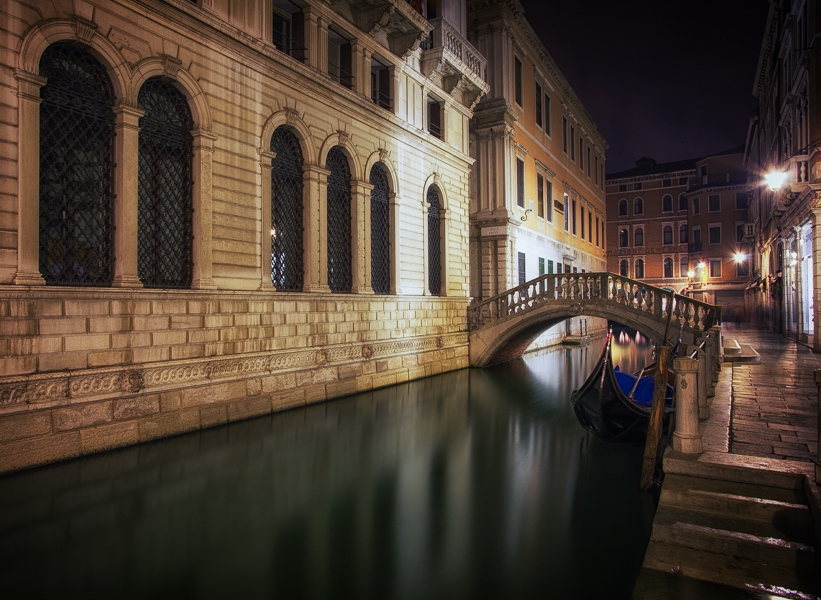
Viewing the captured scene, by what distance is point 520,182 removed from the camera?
58.0ft

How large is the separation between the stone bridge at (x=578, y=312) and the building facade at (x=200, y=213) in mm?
2552

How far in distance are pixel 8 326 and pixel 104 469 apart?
1.64 meters

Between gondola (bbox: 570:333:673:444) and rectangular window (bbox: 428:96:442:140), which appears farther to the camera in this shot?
rectangular window (bbox: 428:96:442:140)

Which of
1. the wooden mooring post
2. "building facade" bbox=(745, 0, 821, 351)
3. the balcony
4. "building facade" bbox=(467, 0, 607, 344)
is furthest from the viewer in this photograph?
"building facade" bbox=(467, 0, 607, 344)

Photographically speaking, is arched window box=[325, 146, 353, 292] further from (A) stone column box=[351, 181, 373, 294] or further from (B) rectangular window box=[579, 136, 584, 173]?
(B) rectangular window box=[579, 136, 584, 173]

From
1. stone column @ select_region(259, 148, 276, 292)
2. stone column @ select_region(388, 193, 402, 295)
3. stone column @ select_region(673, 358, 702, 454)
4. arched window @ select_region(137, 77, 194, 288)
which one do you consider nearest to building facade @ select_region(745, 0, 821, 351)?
stone column @ select_region(673, 358, 702, 454)

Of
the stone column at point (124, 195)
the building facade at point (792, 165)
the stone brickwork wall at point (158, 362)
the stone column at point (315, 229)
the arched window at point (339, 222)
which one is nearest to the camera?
the stone brickwork wall at point (158, 362)

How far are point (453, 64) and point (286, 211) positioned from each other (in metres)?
6.18

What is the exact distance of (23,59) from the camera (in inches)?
215

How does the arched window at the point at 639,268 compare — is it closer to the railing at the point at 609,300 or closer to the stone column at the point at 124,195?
the railing at the point at 609,300

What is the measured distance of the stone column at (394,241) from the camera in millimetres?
11164

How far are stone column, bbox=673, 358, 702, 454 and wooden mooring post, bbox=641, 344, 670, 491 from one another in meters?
0.67

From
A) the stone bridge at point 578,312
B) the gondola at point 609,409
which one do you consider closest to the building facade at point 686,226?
the stone bridge at point 578,312

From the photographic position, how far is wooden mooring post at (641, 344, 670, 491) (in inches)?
202
